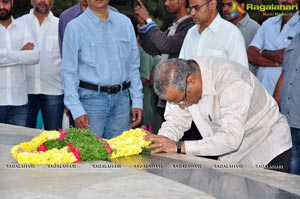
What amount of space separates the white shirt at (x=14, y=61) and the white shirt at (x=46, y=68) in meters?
0.22

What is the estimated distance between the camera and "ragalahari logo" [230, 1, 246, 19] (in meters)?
8.37

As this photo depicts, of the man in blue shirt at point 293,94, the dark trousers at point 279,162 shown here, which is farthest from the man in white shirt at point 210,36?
the dark trousers at point 279,162

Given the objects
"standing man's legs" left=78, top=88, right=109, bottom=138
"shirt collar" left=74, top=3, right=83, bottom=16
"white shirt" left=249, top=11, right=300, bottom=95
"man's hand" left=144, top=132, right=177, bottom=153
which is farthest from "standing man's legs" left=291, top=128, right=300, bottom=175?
"shirt collar" left=74, top=3, right=83, bottom=16

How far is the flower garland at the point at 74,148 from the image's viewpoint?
16.5 ft

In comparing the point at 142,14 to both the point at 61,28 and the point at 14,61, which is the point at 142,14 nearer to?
the point at 61,28

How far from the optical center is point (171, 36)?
7.48 metres

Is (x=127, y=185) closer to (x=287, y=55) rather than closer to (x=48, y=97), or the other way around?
(x=287, y=55)

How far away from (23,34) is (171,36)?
1.83 m

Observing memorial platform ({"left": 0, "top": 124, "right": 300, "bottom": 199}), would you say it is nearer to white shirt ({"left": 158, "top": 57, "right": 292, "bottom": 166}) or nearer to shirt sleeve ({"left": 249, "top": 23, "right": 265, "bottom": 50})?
white shirt ({"left": 158, "top": 57, "right": 292, "bottom": 166})

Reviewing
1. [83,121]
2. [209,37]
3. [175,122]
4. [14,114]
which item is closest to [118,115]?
[83,121]

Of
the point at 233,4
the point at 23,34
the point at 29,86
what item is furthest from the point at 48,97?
the point at 233,4

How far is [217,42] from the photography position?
21.9 feet

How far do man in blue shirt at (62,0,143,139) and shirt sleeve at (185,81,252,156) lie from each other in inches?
75.5

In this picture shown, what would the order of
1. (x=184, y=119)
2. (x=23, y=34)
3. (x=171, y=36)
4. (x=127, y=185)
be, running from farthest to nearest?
(x=23, y=34) < (x=171, y=36) < (x=184, y=119) < (x=127, y=185)
